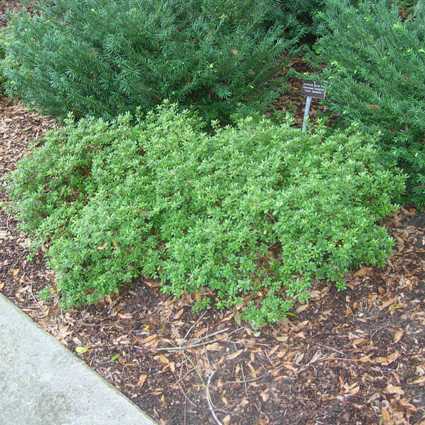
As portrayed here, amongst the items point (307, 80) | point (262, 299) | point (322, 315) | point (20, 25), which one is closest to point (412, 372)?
point (322, 315)

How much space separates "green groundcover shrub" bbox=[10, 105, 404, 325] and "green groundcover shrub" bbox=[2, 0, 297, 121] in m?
0.37

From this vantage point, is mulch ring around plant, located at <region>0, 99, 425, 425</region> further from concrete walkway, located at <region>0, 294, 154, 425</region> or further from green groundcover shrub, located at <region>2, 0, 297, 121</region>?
green groundcover shrub, located at <region>2, 0, 297, 121</region>

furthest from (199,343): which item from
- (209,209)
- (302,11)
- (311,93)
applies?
(302,11)

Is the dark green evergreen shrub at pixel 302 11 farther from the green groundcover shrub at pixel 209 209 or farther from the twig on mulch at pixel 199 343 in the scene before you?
the twig on mulch at pixel 199 343

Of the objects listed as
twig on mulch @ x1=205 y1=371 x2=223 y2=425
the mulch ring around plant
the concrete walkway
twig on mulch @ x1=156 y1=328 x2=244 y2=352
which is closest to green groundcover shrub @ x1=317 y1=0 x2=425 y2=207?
the mulch ring around plant

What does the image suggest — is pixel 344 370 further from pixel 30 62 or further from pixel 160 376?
pixel 30 62

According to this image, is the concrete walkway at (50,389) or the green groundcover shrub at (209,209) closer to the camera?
the concrete walkway at (50,389)

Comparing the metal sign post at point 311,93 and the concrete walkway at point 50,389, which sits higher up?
the metal sign post at point 311,93

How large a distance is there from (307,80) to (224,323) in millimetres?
2278

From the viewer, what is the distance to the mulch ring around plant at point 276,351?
2988mm

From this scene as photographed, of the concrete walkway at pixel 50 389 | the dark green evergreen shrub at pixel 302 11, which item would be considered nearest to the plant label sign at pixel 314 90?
the dark green evergreen shrub at pixel 302 11

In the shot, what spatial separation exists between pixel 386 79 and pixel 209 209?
67.0 inches

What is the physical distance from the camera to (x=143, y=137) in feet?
14.2

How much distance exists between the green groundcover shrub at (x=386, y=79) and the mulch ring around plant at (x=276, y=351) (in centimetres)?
54
